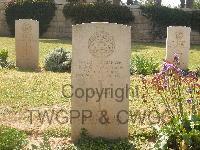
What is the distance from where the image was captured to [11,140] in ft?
17.4

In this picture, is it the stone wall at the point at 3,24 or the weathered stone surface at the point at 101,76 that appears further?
the stone wall at the point at 3,24

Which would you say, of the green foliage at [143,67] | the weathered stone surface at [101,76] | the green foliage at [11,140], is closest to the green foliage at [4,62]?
the green foliage at [143,67]

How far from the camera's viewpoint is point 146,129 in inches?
258

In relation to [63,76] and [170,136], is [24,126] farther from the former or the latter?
[63,76]

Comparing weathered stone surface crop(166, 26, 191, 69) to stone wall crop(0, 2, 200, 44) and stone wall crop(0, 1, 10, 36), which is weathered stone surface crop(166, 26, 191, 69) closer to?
stone wall crop(0, 2, 200, 44)

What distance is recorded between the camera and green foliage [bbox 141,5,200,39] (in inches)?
1040

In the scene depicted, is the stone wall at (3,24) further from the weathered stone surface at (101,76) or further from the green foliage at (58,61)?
the weathered stone surface at (101,76)

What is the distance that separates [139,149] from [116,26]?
5.54 feet

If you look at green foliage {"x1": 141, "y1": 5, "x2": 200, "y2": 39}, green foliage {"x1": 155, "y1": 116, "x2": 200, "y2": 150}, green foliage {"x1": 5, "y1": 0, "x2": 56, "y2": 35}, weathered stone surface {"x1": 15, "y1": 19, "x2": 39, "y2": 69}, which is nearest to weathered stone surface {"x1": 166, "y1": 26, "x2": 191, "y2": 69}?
weathered stone surface {"x1": 15, "y1": 19, "x2": 39, "y2": 69}

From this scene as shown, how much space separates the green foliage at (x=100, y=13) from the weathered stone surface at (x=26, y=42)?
12641 millimetres

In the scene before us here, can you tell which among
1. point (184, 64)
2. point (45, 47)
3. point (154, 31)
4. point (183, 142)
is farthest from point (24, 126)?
point (154, 31)

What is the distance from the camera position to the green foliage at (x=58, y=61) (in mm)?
13250

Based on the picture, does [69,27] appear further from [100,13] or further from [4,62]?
[4,62]

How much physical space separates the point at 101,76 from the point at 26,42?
25.6 ft
